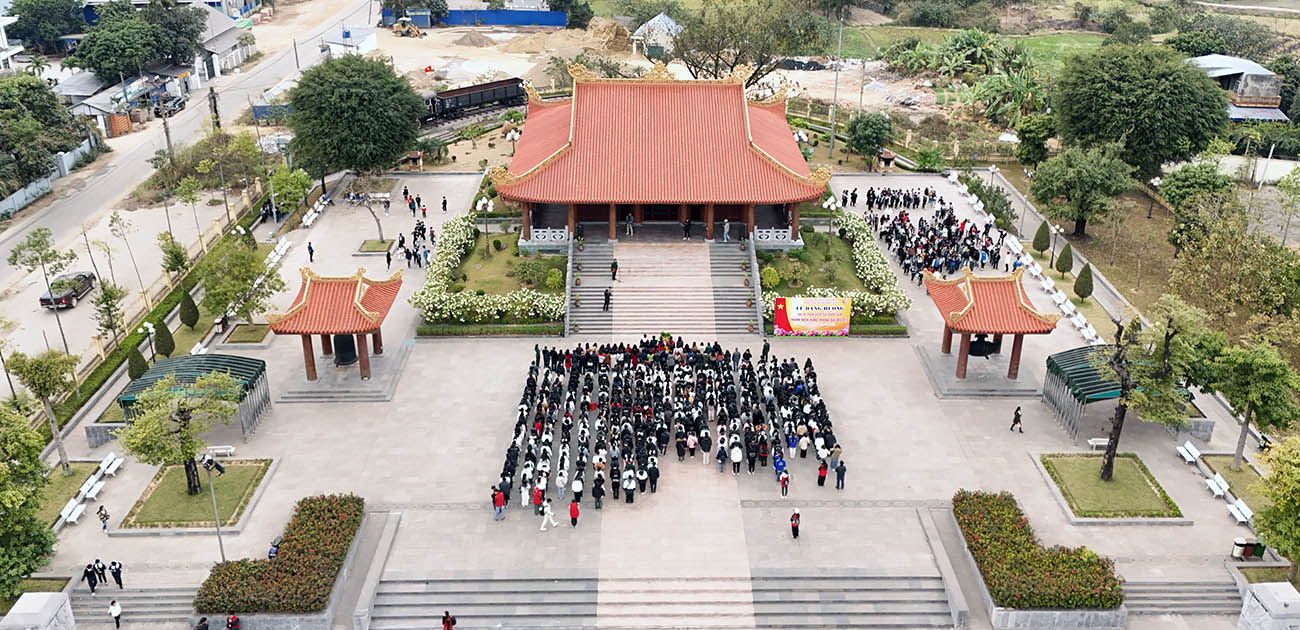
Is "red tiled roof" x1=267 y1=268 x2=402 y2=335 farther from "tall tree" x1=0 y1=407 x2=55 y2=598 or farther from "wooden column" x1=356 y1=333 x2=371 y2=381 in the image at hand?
"tall tree" x1=0 y1=407 x2=55 y2=598

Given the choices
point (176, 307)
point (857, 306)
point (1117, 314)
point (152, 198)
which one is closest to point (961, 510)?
point (857, 306)

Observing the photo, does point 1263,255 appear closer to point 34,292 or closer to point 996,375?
point 996,375

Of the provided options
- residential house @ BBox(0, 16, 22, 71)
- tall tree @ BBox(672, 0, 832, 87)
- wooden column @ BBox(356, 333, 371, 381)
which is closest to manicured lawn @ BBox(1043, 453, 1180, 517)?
wooden column @ BBox(356, 333, 371, 381)

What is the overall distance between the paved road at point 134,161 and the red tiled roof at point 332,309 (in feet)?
67.6

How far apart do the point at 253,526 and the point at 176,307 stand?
19063 millimetres

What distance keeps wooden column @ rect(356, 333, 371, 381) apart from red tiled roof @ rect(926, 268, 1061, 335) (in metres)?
21.2

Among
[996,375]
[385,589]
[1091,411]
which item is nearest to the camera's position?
[385,589]

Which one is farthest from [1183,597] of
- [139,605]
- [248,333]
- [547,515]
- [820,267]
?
[248,333]

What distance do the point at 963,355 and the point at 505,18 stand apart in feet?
275

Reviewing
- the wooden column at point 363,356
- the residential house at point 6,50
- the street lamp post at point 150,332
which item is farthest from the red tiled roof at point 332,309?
the residential house at point 6,50

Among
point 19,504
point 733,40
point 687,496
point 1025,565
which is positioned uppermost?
point 733,40

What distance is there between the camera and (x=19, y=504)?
2545cm

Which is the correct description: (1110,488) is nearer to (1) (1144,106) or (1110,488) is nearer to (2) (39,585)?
(1) (1144,106)

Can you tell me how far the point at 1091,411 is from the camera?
116ft
